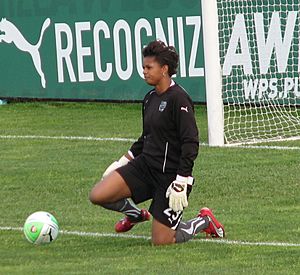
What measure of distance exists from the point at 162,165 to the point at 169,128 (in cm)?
32

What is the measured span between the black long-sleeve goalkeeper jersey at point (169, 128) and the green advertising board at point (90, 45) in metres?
9.80

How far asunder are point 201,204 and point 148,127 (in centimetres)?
210

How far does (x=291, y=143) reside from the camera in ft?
54.9

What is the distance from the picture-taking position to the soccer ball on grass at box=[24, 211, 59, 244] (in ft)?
34.3

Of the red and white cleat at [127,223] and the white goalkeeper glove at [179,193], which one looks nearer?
the white goalkeeper glove at [179,193]

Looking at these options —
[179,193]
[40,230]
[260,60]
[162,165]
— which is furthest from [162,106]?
[260,60]

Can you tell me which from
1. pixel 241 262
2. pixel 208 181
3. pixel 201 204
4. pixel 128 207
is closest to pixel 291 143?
pixel 208 181

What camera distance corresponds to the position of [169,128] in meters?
10.7

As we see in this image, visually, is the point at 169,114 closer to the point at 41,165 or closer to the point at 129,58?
the point at 41,165

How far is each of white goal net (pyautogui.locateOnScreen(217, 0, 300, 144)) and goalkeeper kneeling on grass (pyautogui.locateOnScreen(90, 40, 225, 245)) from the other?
7698mm

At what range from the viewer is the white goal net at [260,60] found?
18.8 m

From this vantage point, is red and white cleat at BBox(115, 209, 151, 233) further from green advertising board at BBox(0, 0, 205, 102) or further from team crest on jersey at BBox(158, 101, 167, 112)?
green advertising board at BBox(0, 0, 205, 102)

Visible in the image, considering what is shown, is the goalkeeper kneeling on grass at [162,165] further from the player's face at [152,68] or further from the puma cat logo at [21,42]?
the puma cat logo at [21,42]

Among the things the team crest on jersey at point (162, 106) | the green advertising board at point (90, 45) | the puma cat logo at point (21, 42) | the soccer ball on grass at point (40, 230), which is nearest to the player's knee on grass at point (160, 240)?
the soccer ball on grass at point (40, 230)
